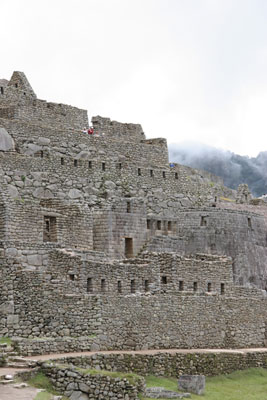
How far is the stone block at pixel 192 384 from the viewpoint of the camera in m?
30.6

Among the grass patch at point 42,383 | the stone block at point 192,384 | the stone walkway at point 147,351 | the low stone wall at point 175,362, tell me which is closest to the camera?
the grass patch at point 42,383

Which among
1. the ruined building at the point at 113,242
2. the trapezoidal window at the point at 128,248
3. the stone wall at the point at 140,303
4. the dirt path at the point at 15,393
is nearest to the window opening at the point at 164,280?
the stone wall at the point at 140,303

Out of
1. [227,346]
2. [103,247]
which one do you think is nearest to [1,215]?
[103,247]

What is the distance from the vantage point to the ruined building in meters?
32.0

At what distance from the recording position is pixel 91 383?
27.5m

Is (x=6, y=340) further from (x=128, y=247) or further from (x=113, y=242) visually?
(x=128, y=247)

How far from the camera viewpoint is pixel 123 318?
33250mm

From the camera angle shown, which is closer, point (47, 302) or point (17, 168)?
point (47, 302)

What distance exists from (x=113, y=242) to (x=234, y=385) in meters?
8.71

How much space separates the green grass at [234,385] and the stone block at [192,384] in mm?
230

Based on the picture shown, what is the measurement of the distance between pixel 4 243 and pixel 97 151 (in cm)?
1040

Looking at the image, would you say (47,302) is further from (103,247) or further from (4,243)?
(103,247)

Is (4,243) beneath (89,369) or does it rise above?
above

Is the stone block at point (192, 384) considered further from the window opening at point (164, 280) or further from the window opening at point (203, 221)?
the window opening at point (203, 221)
